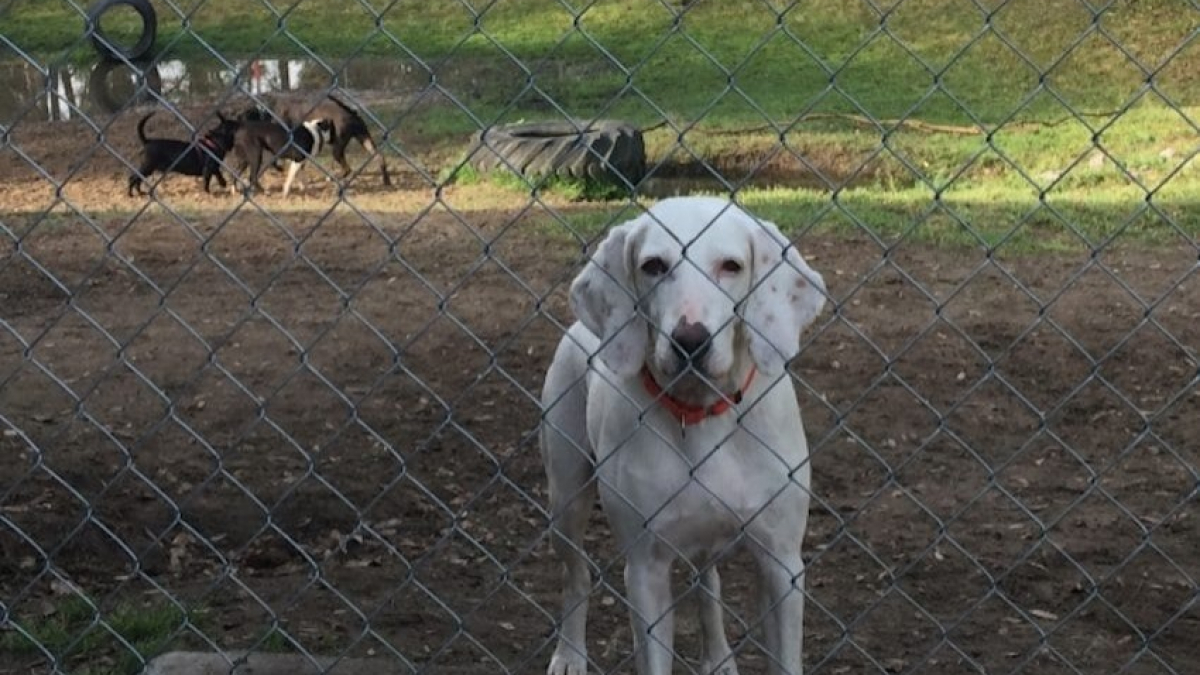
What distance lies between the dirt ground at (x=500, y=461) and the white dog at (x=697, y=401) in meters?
0.17

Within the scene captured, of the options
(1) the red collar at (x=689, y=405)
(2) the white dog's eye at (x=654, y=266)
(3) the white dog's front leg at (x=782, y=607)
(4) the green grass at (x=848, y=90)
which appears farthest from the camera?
(4) the green grass at (x=848, y=90)

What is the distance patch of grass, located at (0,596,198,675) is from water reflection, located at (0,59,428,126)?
10.2 m

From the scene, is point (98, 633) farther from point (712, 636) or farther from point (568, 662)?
point (712, 636)

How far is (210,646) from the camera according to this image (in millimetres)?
3900

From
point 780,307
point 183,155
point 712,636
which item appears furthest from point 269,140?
point 780,307

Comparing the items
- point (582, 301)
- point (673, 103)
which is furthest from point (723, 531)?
point (673, 103)

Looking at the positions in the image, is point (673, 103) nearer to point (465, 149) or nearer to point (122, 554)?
point (465, 149)

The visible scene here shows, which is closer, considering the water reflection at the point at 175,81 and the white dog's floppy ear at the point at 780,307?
the white dog's floppy ear at the point at 780,307

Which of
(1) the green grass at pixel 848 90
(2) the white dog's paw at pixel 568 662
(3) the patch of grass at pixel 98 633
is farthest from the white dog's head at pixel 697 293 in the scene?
(1) the green grass at pixel 848 90

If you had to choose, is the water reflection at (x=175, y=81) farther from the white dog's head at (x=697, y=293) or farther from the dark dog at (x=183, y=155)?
the white dog's head at (x=697, y=293)

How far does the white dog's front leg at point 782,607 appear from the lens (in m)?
3.42

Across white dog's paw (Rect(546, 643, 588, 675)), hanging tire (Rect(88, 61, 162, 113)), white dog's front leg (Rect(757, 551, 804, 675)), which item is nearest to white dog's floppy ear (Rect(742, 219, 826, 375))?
white dog's front leg (Rect(757, 551, 804, 675))

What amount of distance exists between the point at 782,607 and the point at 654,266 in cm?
77

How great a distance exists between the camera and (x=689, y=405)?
328 cm
